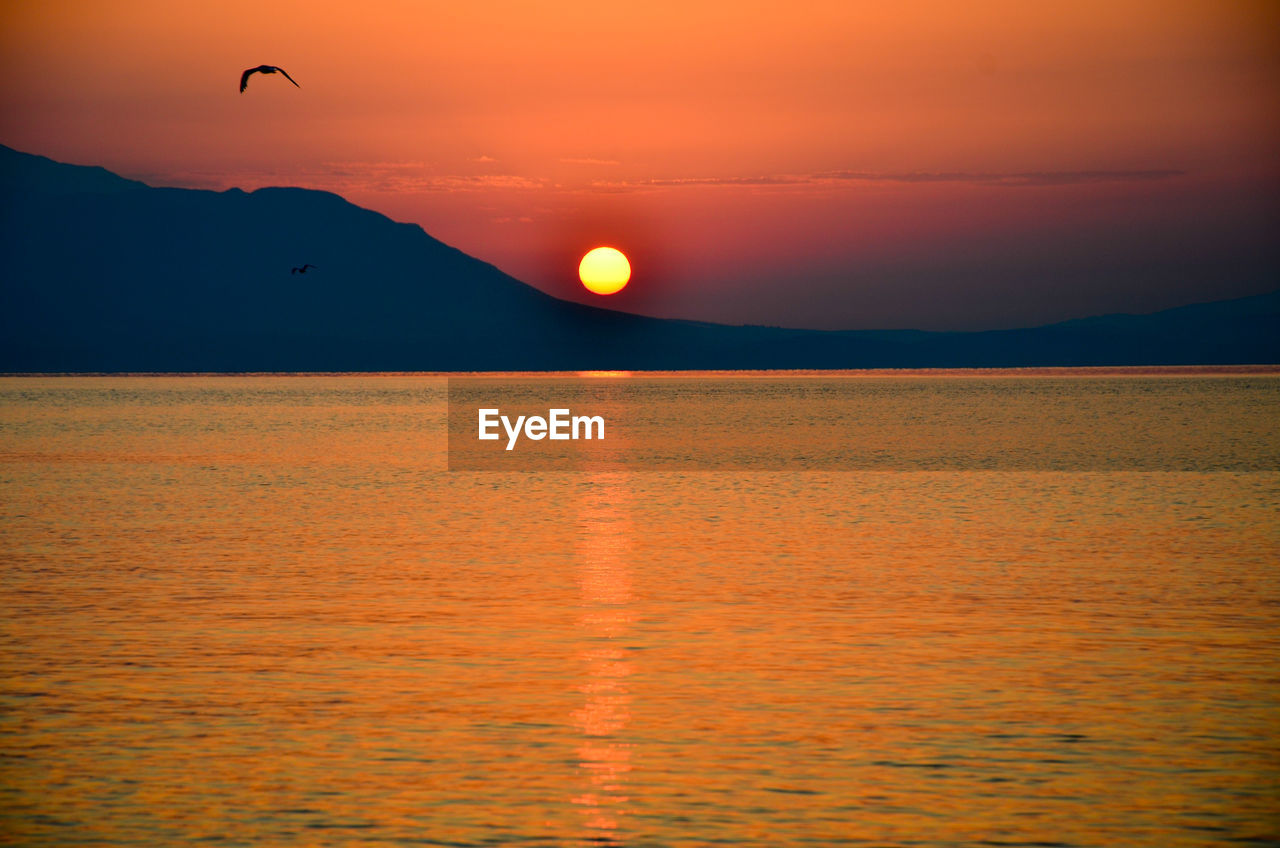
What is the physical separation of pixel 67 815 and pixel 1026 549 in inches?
958

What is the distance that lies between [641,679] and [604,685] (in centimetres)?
58

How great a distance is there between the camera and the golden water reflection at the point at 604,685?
14.4 meters

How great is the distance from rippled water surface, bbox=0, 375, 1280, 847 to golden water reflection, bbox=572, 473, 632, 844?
7 cm

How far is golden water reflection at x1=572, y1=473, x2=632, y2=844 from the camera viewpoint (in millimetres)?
14445

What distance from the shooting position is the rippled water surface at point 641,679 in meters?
14.3

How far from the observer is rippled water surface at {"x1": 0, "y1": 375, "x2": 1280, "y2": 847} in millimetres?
14289

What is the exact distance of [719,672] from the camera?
20141 mm

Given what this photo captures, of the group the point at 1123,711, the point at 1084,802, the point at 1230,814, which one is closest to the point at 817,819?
the point at 1084,802

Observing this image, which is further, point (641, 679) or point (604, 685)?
point (641, 679)

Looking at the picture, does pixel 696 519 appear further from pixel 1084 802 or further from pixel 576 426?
pixel 576 426

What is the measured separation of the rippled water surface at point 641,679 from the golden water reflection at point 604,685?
2.7 inches

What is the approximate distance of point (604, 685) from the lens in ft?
63.8

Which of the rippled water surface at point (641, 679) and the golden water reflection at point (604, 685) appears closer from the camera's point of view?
the rippled water surface at point (641, 679)

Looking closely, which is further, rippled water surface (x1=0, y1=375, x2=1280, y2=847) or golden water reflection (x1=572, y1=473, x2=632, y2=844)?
golden water reflection (x1=572, y1=473, x2=632, y2=844)
